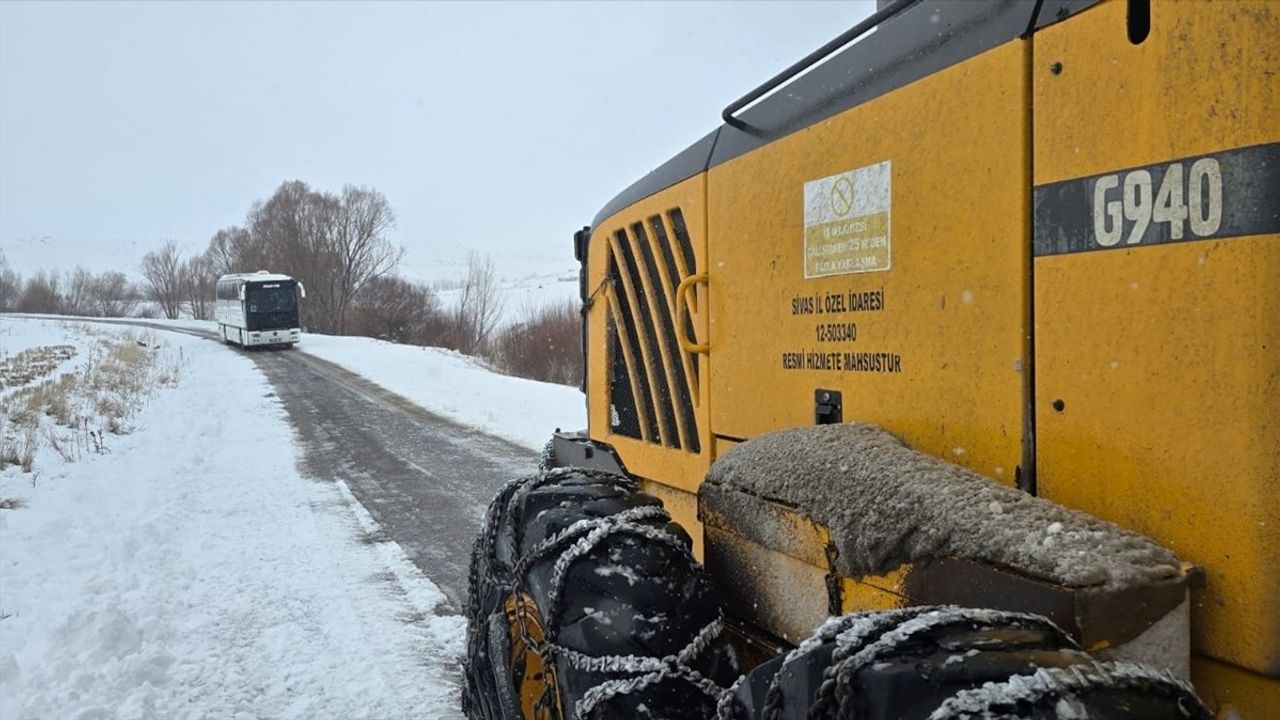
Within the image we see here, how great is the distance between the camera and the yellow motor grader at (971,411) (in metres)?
1.36

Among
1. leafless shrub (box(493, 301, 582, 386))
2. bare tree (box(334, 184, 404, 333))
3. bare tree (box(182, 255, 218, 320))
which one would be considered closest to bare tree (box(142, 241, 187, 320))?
bare tree (box(182, 255, 218, 320))

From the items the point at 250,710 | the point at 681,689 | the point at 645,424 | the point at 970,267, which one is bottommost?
the point at 250,710

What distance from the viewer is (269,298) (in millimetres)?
34562

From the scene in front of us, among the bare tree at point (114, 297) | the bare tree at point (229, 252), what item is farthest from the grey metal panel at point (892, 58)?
the bare tree at point (114, 297)

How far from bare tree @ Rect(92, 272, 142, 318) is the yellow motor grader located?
90.0 m

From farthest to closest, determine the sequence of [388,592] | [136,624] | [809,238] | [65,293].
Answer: [65,293], [388,592], [136,624], [809,238]

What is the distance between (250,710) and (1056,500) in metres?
3.69

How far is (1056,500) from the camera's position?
1.73 meters

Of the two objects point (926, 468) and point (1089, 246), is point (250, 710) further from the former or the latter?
point (1089, 246)

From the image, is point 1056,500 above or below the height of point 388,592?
above

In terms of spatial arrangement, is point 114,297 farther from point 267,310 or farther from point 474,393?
point 474,393

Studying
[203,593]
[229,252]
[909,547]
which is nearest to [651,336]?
[909,547]

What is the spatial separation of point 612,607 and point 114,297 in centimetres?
10000

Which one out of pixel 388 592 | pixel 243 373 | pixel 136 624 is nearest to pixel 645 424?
pixel 388 592
